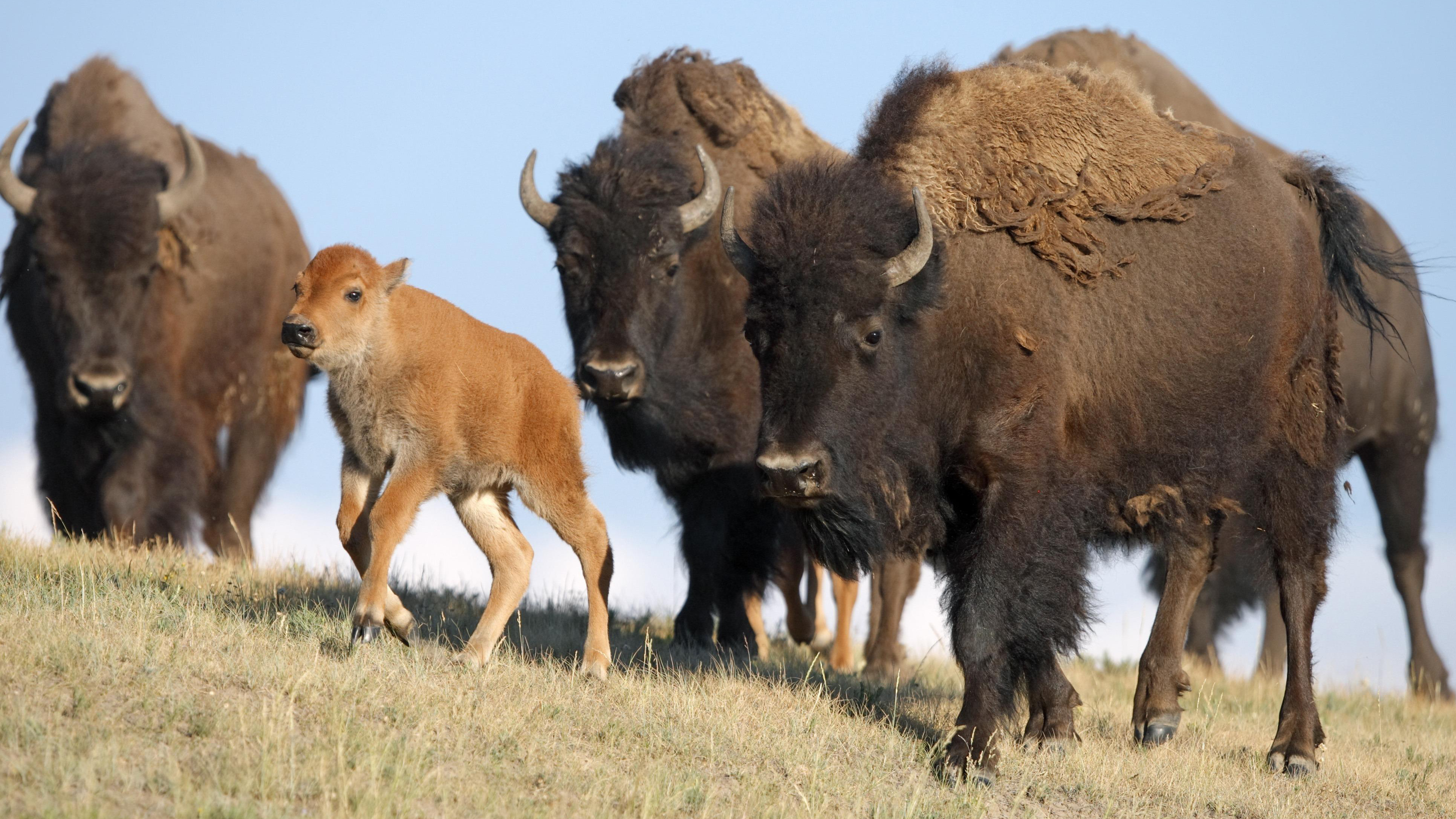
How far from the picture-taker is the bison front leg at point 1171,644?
7.15 meters

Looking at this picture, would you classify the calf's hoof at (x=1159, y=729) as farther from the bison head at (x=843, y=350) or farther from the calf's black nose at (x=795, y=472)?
the calf's black nose at (x=795, y=472)

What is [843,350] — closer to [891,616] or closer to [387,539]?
[387,539]

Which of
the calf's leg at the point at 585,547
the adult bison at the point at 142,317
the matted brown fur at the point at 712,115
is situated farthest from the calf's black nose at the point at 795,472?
the adult bison at the point at 142,317

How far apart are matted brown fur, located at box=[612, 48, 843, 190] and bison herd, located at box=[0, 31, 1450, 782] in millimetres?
24

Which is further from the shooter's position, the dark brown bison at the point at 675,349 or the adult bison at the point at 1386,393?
the adult bison at the point at 1386,393

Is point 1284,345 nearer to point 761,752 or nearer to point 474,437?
point 761,752

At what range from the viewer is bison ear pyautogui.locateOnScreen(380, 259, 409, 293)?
5926 mm

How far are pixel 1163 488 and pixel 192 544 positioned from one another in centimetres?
728

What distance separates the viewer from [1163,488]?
256 inches

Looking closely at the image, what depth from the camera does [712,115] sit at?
9117 millimetres

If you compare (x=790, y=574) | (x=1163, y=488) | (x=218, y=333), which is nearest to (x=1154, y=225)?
(x=1163, y=488)

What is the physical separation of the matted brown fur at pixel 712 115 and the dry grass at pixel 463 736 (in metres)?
3.16

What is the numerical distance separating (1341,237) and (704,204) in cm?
338

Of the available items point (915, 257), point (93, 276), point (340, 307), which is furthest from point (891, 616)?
point (93, 276)
